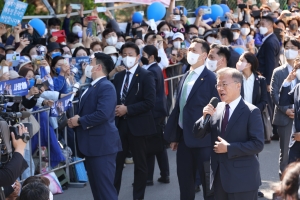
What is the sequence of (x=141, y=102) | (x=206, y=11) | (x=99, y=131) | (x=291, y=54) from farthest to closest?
(x=206, y=11) → (x=291, y=54) → (x=141, y=102) → (x=99, y=131)

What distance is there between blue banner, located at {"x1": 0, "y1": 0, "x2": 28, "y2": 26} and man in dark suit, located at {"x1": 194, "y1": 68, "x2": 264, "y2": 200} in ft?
18.7

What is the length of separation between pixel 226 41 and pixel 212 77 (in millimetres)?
4375

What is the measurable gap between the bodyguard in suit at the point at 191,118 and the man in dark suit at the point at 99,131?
76cm

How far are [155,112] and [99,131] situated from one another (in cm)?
203

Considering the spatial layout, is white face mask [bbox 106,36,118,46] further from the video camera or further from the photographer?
the photographer

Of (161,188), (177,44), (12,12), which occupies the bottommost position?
(161,188)

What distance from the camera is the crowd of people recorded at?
6.48 meters

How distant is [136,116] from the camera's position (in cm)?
895

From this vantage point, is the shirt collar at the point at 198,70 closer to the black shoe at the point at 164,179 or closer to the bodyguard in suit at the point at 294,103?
the bodyguard in suit at the point at 294,103

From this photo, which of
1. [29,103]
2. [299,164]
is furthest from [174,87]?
[299,164]

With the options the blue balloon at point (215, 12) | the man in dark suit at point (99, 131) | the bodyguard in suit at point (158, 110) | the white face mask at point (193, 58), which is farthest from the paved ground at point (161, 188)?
the blue balloon at point (215, 12)

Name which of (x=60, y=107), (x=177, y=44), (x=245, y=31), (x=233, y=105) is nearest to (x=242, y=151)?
(x=233, y=105)

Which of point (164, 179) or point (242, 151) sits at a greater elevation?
point (242, 151)

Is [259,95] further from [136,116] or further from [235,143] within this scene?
[235,143]
